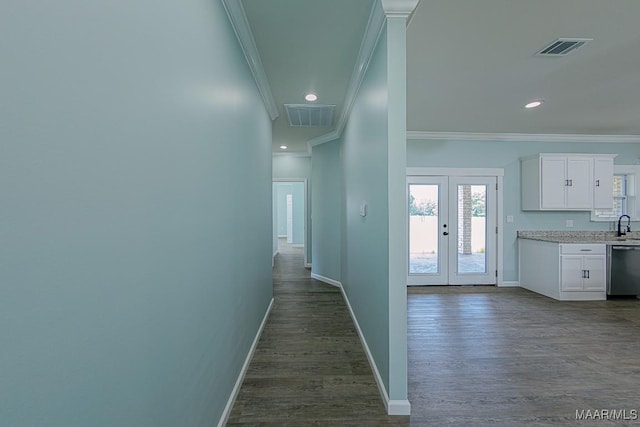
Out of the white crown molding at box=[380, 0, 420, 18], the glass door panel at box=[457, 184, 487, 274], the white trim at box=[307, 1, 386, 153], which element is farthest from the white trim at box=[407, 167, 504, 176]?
the white crown molding at box=[380, 0, 420, 18]

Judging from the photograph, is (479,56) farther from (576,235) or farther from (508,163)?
(576,235)

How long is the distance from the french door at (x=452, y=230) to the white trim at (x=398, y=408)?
3160 mm

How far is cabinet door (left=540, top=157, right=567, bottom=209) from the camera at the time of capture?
14.5ft

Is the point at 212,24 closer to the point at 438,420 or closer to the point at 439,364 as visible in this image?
the point at 438,420

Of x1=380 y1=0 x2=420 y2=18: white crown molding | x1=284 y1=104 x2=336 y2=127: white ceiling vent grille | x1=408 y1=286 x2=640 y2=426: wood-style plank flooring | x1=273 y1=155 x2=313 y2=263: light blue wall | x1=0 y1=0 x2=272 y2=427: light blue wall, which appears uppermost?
x1=284 y1=104 x2=336 y2=127: white ceiling vent grille

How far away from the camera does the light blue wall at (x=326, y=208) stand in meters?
4.77

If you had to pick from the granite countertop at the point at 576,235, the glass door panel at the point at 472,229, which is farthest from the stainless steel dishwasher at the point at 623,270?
the glass door panel at the point at 472,229

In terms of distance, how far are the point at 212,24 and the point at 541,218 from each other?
18.5 feet

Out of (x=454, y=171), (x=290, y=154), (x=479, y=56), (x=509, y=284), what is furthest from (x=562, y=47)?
(x=290, y=154)

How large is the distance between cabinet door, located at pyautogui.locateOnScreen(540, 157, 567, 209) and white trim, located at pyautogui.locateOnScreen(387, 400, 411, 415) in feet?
14.1

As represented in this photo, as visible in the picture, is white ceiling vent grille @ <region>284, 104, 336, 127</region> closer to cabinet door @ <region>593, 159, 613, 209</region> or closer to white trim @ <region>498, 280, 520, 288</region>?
white trim @ <region>498, 280, 520, 288</region>

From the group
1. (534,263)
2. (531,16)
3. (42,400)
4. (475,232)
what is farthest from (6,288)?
(534,263)

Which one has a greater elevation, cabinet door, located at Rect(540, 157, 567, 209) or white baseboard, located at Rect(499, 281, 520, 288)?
cabinet door, located at Rect(540, 157, 567, 209)

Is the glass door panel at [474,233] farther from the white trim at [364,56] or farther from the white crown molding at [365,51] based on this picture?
the white crown molding at [365,51]
